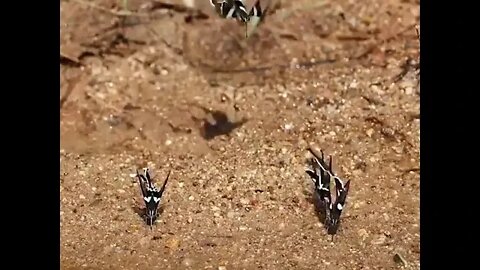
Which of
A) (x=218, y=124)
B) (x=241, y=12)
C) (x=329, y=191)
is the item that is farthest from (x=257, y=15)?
(x=329, y=191)

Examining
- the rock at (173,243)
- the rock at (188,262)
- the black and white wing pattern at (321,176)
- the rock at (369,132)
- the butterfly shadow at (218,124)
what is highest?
the butterfly shadow at (218,124)

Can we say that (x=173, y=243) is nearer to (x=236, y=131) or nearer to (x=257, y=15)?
(x=236, y=131)

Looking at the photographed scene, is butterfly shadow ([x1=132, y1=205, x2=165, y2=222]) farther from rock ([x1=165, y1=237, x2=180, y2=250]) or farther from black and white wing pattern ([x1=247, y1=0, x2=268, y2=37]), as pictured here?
black and white wing pattern ([x1=247, y1=0, x2=268, y2=37])

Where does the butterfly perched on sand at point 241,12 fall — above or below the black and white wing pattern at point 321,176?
above

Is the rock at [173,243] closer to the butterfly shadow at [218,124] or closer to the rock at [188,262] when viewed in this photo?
the rock at [188,262]

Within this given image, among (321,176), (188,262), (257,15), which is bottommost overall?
(188,262)

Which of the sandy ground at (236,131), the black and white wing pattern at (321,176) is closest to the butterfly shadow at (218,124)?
the sandy ground at (236,131)
